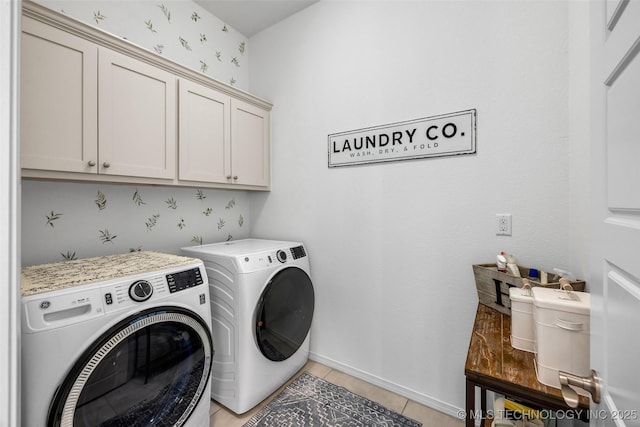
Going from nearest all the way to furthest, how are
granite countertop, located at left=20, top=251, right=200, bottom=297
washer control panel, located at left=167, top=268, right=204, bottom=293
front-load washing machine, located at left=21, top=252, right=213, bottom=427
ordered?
front-load washing machine, located at left=21, top=252, right=213, bottom=427 → granite countertop, located at left=20, top=251, right=200, bottom=297 → washer control panel, located at left=167, top=268, right=204, bottom=293

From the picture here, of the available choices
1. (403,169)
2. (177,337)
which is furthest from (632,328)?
(177,337)

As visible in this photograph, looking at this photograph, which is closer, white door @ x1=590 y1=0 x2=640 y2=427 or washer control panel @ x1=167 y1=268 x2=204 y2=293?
white door @ x1=590 y1=0 x2=640 y2=427

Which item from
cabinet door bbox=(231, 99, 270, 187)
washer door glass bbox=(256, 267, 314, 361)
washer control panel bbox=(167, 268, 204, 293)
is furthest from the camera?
cabinet door bbox=(231, 99, 270, 187)

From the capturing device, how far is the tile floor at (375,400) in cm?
161

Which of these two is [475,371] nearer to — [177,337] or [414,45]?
[177,337]

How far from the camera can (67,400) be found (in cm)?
96

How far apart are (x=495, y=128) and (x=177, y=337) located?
1999 mm

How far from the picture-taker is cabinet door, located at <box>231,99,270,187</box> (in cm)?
212

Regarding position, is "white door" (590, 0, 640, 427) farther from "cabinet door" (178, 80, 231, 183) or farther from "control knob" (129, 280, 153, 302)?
"cabinet door" (178, 80, 231, 183)

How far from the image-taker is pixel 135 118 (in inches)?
60.6

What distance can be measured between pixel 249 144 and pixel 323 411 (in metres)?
1.98

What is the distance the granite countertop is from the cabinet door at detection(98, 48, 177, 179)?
49 centimetres

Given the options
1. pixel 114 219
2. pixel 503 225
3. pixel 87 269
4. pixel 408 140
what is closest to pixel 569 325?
pixel 503 225
